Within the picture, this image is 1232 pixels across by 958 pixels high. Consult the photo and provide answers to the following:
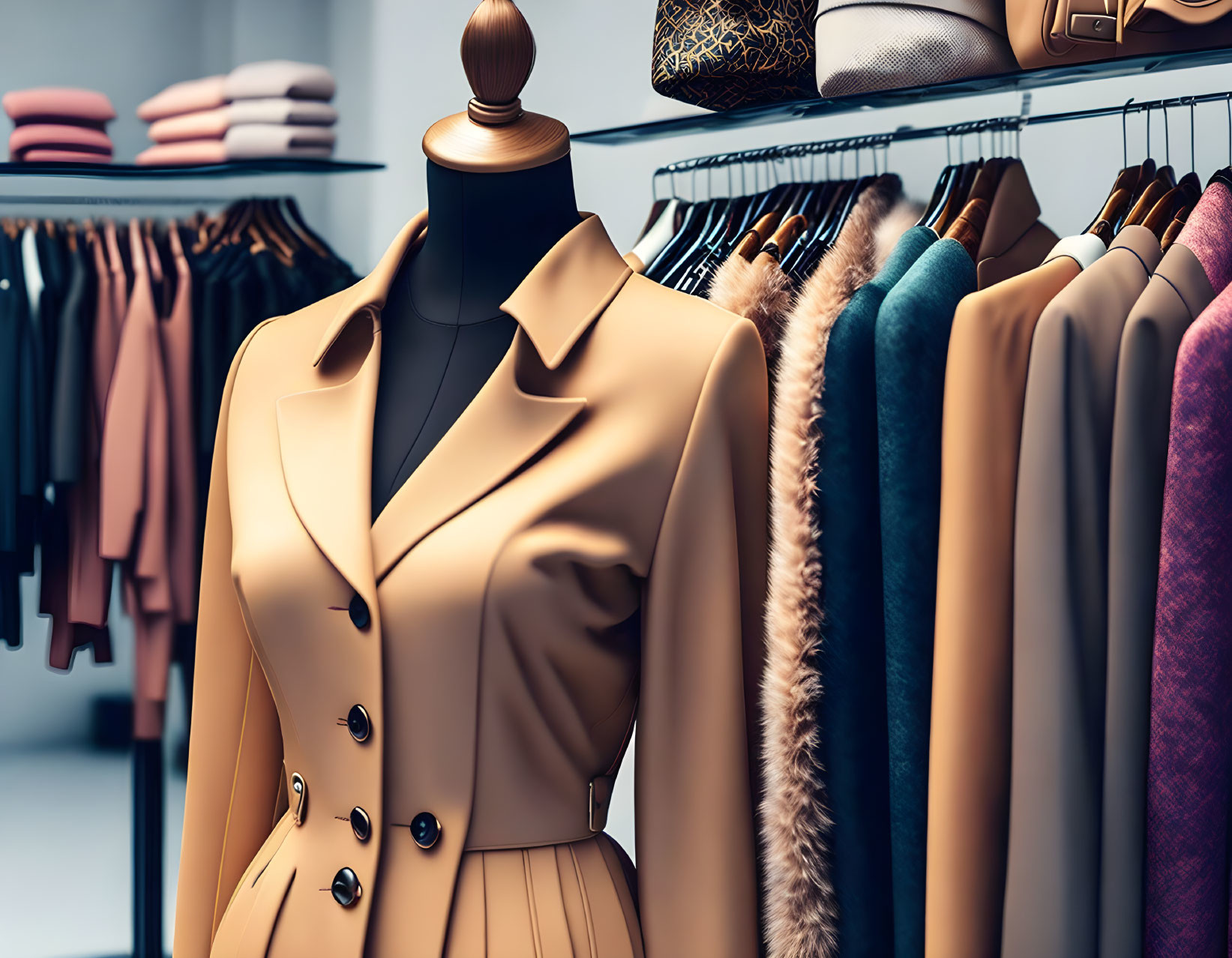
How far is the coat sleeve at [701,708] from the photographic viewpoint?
111 centimetres

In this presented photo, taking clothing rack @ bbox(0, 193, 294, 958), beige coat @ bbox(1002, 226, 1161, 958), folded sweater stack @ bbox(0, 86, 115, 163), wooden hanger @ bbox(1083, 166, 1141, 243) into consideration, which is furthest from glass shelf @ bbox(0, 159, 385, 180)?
beige coat @ bbox(1002, 226, 1161, 958)

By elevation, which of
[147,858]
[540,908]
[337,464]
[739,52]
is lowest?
[147,858]

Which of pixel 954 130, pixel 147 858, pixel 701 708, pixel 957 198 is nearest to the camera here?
pixel 701 708

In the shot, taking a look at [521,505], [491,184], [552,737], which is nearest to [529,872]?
[552,737]

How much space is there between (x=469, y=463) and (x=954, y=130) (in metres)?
0.89

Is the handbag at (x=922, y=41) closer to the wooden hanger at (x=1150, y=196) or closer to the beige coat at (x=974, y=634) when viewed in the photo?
the wooden hanger at (x=1150, y=196)

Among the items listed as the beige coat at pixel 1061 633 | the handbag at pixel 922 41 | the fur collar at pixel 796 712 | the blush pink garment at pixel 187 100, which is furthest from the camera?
the blush pink garment at pixel 187 100

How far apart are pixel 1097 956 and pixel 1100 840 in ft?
0.34

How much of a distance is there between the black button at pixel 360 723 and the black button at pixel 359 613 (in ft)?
0.25

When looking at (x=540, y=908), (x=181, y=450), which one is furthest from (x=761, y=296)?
(x=181, y=450)

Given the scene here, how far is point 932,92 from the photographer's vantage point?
1360 millimetres

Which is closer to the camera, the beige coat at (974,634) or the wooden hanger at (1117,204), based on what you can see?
the beige coat at (974,634)

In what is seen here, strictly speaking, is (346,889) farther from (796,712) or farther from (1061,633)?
(1061,633)

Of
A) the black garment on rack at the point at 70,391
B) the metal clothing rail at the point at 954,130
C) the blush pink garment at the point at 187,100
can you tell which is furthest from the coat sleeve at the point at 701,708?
the blush pink garment at the point at 187,100
